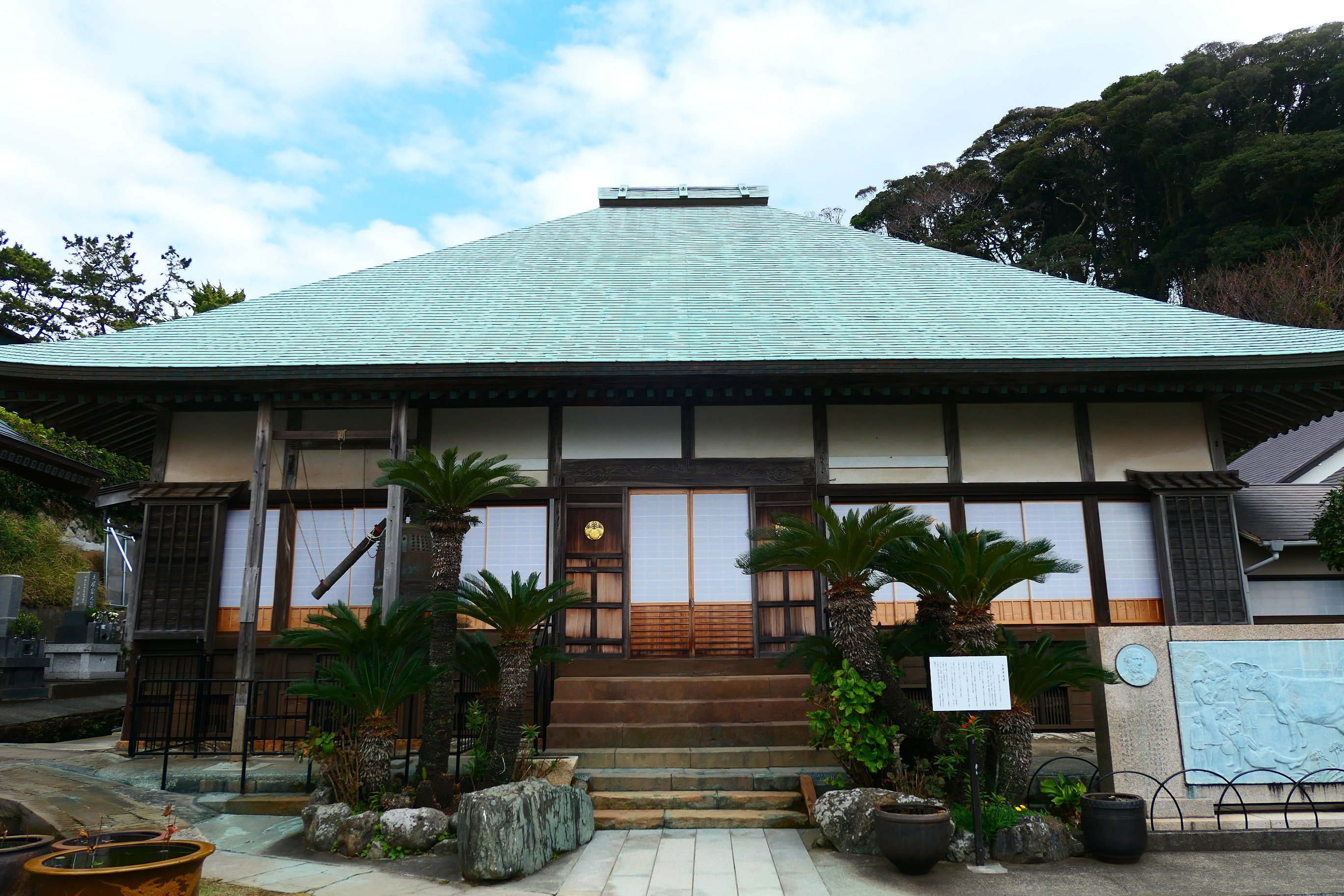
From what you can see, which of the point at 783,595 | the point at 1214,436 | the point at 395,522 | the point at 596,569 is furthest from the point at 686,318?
the point at 1214,436

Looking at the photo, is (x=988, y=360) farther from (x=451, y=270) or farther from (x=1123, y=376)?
(x=451, y=270)

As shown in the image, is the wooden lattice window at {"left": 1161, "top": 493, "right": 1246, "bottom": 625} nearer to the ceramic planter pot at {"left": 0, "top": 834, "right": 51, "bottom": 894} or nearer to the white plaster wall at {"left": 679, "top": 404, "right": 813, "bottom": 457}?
the white plaster wall at {"left": 679, "top": 404, "right": 813, "bottom": 457}

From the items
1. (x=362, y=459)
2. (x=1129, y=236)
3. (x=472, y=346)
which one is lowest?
(x=362, y=459)

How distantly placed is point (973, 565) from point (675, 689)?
4.04 m

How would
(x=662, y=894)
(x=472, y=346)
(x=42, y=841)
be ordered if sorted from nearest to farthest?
(x=42, y=841) → (x=662, y=894) → (x=472, y=346)

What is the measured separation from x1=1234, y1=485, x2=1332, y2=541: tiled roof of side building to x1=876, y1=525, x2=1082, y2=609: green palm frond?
22.6ft

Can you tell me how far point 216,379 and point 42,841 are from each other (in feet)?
18.6

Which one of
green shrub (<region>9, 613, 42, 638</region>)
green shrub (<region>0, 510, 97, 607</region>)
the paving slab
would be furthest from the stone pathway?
green shrub (<region>0, 510, 97, 607</region>)

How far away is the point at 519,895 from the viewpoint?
595 cm

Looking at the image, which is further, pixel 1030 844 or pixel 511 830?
pixel 1030 844

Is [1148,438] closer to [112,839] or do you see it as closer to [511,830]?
[511,830]

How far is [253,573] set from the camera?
32.5 feet

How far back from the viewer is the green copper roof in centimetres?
1038

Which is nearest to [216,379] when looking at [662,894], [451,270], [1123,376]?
[451,270]
